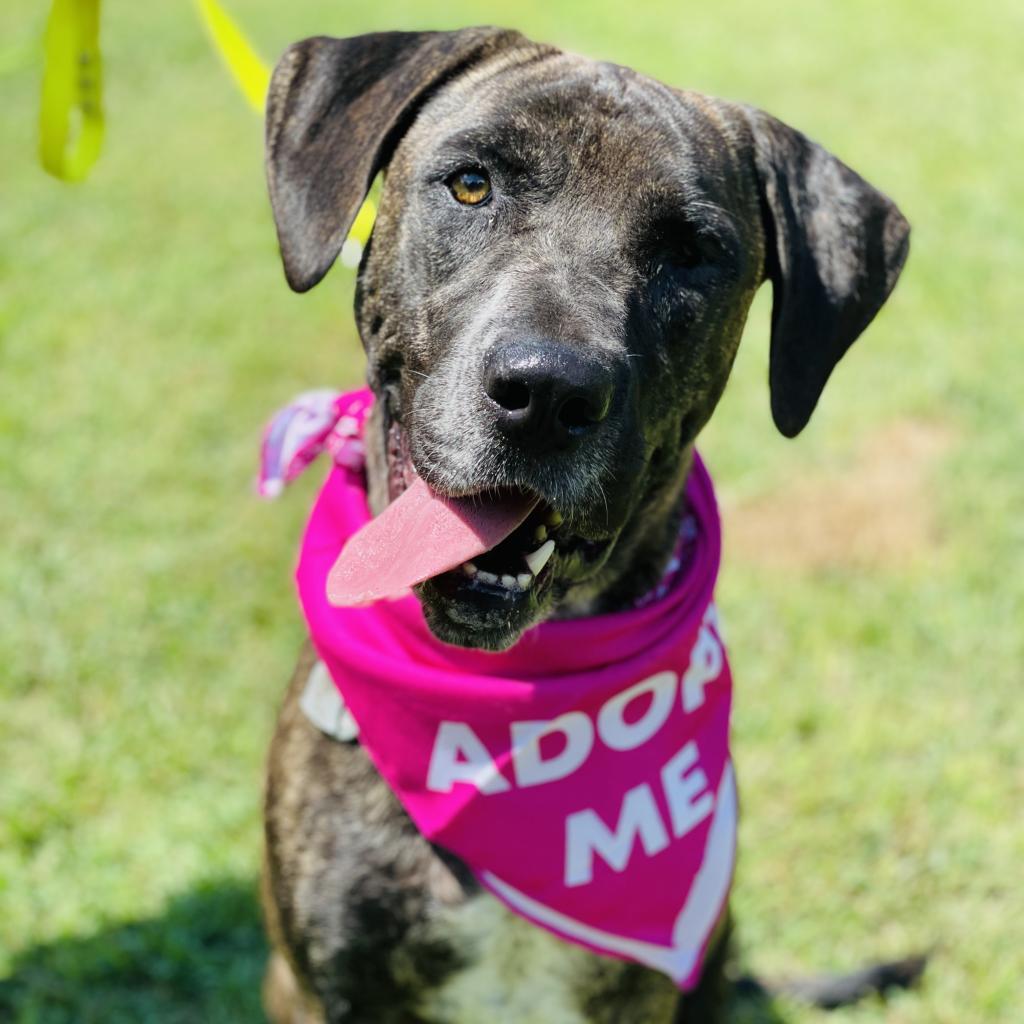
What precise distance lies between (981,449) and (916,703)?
1.91 metres

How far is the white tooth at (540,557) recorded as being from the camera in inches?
99.0

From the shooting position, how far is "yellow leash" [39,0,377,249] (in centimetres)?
345

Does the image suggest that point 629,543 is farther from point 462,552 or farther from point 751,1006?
point 751,1006

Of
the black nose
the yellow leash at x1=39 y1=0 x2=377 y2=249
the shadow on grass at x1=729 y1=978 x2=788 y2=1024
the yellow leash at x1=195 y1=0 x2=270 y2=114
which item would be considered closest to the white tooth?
the black nose

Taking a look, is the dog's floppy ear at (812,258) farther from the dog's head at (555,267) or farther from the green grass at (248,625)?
the green grass at (248,625)

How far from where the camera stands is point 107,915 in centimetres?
385

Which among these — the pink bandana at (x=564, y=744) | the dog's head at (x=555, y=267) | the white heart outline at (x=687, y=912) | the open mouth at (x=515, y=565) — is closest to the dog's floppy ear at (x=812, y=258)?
the dog's head at (x=555, y=267)

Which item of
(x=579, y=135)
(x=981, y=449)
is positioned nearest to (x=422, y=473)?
(x=579, y=135)

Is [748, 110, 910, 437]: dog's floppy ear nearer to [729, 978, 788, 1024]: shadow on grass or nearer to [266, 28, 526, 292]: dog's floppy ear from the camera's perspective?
[266, 28, 526, 292]: dog's floppy ear

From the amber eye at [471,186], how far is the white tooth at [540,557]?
72 cm

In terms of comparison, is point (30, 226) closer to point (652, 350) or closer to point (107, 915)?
point (107, 915)

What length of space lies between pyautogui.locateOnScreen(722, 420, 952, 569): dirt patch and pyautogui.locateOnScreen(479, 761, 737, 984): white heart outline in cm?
243

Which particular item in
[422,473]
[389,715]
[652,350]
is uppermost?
[652,350]

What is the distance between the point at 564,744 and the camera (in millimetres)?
3000
